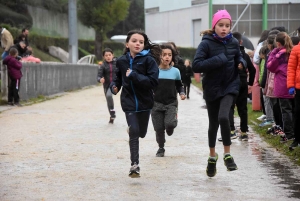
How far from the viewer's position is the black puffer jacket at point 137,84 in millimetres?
7892

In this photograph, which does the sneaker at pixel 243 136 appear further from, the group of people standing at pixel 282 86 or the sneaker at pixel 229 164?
the sneaker at pixel 229 164

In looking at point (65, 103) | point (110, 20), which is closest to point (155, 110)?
point (65, 103)

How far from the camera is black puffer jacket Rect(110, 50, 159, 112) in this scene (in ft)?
25.9

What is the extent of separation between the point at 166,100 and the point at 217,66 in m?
2.29

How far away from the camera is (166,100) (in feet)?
32.5

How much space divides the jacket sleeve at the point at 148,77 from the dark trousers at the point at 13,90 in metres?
11.8

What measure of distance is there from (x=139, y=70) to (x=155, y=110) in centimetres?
199

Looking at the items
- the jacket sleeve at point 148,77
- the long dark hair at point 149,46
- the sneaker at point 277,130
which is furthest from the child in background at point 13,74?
the jacket sleeve at point 148,77

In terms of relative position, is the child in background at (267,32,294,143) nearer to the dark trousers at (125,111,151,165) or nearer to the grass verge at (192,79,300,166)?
the grass verge at (192,79,300,166)

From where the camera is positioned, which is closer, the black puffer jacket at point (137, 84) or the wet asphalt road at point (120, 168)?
the wet asphalt road at point (120, 168)

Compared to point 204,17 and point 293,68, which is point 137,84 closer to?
point 293,68

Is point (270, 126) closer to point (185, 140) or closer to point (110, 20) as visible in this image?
point (185, 140)

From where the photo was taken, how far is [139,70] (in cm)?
795

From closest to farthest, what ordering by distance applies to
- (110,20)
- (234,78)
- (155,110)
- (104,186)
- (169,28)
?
1. (104,186)
2. (234,78)
3. (155,110)
4. (110,20)
5. (169,28)
